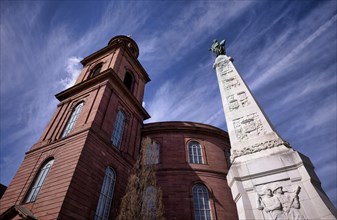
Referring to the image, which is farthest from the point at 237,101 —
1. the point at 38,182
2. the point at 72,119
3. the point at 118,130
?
the point at 72,119

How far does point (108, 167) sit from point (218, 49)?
9428mm

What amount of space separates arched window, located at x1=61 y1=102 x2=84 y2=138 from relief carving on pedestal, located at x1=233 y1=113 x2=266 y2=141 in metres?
12.6

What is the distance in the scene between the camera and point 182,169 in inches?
671

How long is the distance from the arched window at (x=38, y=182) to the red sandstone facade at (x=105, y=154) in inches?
9.5

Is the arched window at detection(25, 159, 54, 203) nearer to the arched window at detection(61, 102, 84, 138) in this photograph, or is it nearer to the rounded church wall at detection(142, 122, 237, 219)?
the arched window at detection(61, 102, 84, 138)

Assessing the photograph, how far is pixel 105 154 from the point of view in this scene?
12.8 m

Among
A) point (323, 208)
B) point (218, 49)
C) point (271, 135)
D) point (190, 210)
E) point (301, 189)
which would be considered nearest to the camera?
point (323, 208)

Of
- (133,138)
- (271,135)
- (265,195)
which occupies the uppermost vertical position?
(133,138)

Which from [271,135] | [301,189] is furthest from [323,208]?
[271,135]

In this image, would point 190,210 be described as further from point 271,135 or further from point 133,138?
point 271,135

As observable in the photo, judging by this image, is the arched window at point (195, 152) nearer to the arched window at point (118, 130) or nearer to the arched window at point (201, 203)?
the arched window at point (201, 203)

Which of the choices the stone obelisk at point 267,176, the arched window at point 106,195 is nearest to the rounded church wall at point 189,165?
the arched window at point 106,195

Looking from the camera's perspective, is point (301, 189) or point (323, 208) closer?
point (323, 208)

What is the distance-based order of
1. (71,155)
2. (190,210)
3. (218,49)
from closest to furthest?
(218,49)
(71,155)
(190,210)
